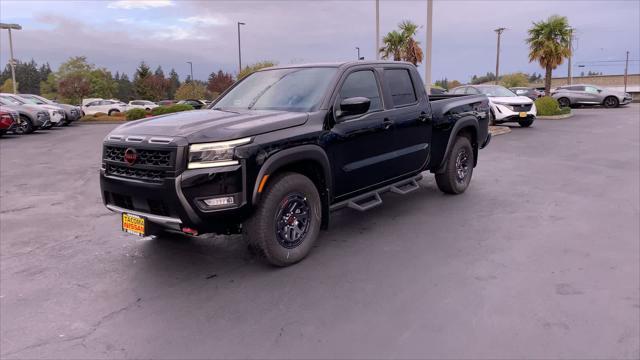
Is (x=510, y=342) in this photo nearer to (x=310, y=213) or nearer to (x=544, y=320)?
(x=544, y=320)

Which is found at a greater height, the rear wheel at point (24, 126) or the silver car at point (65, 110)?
the silver car at point (65, 110)

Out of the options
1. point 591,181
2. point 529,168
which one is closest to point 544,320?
point 591,181

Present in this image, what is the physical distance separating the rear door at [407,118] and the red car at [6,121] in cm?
1666

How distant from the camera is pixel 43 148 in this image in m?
14.3

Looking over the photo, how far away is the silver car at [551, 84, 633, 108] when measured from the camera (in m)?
30.4

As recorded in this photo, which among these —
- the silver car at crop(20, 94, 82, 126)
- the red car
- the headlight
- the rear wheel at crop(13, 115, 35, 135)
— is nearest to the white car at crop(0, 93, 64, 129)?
the silver car at crop(20, 94, 82, 126)

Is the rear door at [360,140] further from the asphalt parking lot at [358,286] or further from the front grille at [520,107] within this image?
the front grille at [520,107]

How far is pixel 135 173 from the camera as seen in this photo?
4.12 meters

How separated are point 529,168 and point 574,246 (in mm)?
4800

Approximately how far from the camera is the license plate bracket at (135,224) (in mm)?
4093

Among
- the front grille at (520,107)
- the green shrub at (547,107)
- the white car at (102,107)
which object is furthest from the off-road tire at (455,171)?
the white car at (102,107)

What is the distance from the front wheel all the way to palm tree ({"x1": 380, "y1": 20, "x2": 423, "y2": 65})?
108 ft

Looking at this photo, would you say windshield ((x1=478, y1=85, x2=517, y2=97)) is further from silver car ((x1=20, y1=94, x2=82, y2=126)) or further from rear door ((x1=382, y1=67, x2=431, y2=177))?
silver car ((x1=20, y1=94, x2=82, y2=126))

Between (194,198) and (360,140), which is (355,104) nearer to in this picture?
(360,140)
